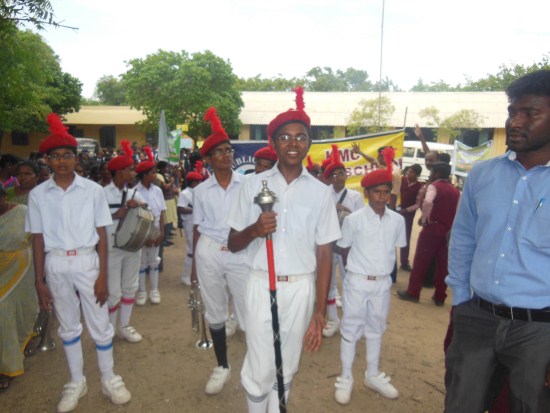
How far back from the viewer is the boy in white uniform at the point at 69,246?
3.48 meters

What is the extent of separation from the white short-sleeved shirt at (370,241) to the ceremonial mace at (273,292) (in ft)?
4.93

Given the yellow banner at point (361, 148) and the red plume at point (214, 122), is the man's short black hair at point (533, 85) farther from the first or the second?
the yellow banner at point (361, 148)

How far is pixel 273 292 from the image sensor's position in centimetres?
258

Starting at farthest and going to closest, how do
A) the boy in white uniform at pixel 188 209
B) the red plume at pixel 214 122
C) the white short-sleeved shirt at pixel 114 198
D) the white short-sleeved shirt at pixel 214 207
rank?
the boy in white uniform at pixel 188 209
the white short-sleeved shirt at pixel 114 198
the red plume at pixel 214 122
the white short-sleeved shirt at pixel 214 207

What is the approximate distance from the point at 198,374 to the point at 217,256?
128 cm

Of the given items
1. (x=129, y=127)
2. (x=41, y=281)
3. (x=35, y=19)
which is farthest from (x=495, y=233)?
(x=129, y=127)

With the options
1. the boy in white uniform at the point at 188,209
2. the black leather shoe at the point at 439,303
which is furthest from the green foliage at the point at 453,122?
the boy in white uniform at the point at 188,209

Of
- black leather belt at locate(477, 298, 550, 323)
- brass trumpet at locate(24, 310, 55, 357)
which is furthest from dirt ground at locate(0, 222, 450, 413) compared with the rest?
black leather belt at locate(477, 298, 550, 323)

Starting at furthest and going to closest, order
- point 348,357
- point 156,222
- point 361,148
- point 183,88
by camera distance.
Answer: point 183,88 → point 361,148 → point 156,222 → point 348,357

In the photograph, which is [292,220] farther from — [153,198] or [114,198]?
[153,198]

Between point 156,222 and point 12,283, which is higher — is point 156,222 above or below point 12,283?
above

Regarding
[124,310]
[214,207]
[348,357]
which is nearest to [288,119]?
[214,207]

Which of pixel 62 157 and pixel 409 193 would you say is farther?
pixel 409 193

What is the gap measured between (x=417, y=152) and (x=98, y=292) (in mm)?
23088
